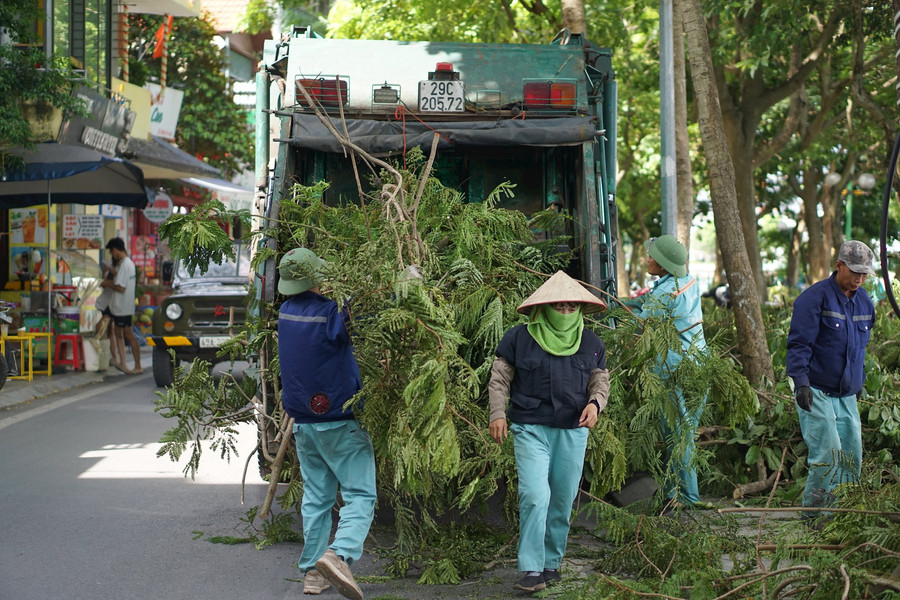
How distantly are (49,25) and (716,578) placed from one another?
16786 mm

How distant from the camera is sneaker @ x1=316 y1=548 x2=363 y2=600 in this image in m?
4.91

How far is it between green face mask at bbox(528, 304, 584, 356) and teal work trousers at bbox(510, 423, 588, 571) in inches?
15.8

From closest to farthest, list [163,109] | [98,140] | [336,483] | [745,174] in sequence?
1. [336,483]
2. [745,174]
3. [98,140]
4. [163,109]

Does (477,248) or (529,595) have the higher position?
(477,248)

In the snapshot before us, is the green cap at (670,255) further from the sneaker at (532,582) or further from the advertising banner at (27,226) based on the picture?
the advertising banner at (27,226)

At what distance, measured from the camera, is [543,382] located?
17.6 feet

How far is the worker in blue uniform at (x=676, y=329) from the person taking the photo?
6.17m

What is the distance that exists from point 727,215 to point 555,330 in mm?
3607

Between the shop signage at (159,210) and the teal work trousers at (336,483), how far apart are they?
17417mm

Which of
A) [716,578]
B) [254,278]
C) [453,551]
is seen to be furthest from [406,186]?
[716,578]

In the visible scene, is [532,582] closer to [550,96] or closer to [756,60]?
[550,96]

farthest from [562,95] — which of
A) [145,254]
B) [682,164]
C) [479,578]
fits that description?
[145,254]

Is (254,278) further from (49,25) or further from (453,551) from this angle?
(49,25)

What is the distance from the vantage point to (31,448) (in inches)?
381
